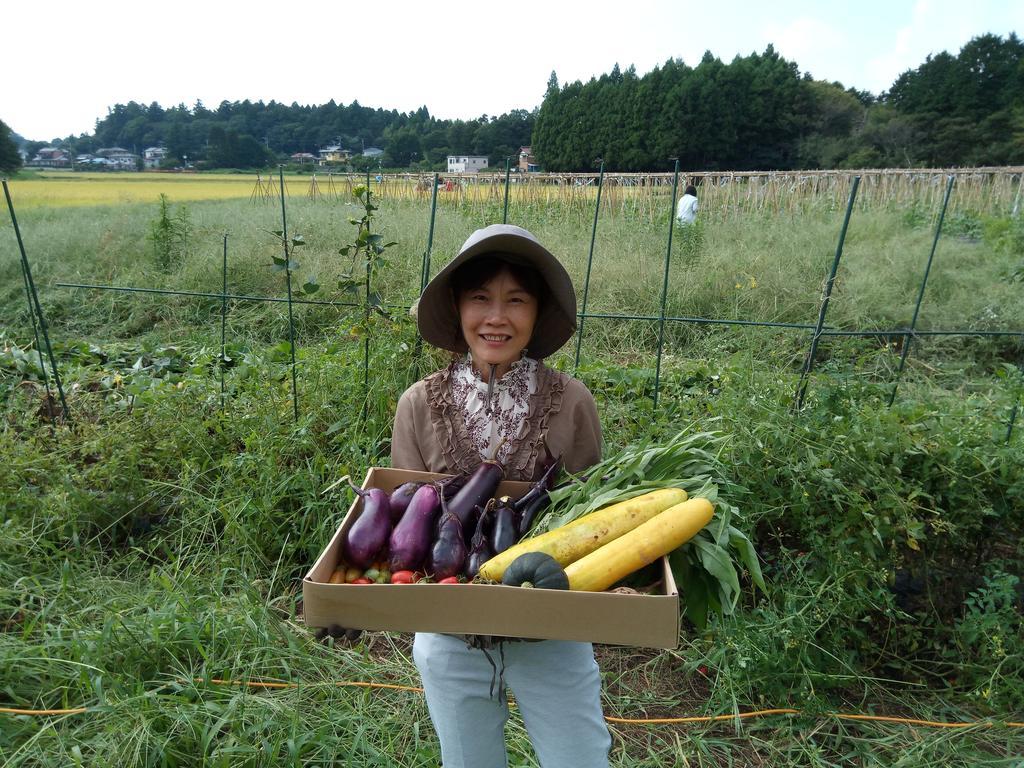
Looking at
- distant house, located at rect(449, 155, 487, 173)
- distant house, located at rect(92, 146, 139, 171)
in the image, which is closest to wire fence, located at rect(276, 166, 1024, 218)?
distant house, located at rect(449, 155, 487, 173)

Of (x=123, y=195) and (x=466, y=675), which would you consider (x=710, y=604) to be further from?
(x=123, y=195)

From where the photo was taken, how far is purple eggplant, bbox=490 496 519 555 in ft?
4.43

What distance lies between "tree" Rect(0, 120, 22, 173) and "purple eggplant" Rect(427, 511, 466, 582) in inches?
929


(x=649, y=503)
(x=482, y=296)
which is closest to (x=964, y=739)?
(x=649, y=503)

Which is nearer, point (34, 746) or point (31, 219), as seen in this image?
point (34, 746)

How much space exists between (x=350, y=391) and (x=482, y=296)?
6.73ft

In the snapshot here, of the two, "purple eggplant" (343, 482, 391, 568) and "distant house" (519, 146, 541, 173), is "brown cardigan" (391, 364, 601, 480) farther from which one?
"distant house" (519, 146, 541, 173)

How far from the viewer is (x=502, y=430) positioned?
67.0 inches

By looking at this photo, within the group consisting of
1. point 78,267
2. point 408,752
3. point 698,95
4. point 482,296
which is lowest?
point 408,752

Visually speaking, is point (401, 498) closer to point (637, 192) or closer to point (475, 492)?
point (475, 492)

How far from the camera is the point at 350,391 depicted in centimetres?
346

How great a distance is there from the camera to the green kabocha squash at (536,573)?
1111 mm

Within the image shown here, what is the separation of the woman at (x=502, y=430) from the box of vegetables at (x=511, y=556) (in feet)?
0.52

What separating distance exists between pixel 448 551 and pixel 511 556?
0.48 feet
